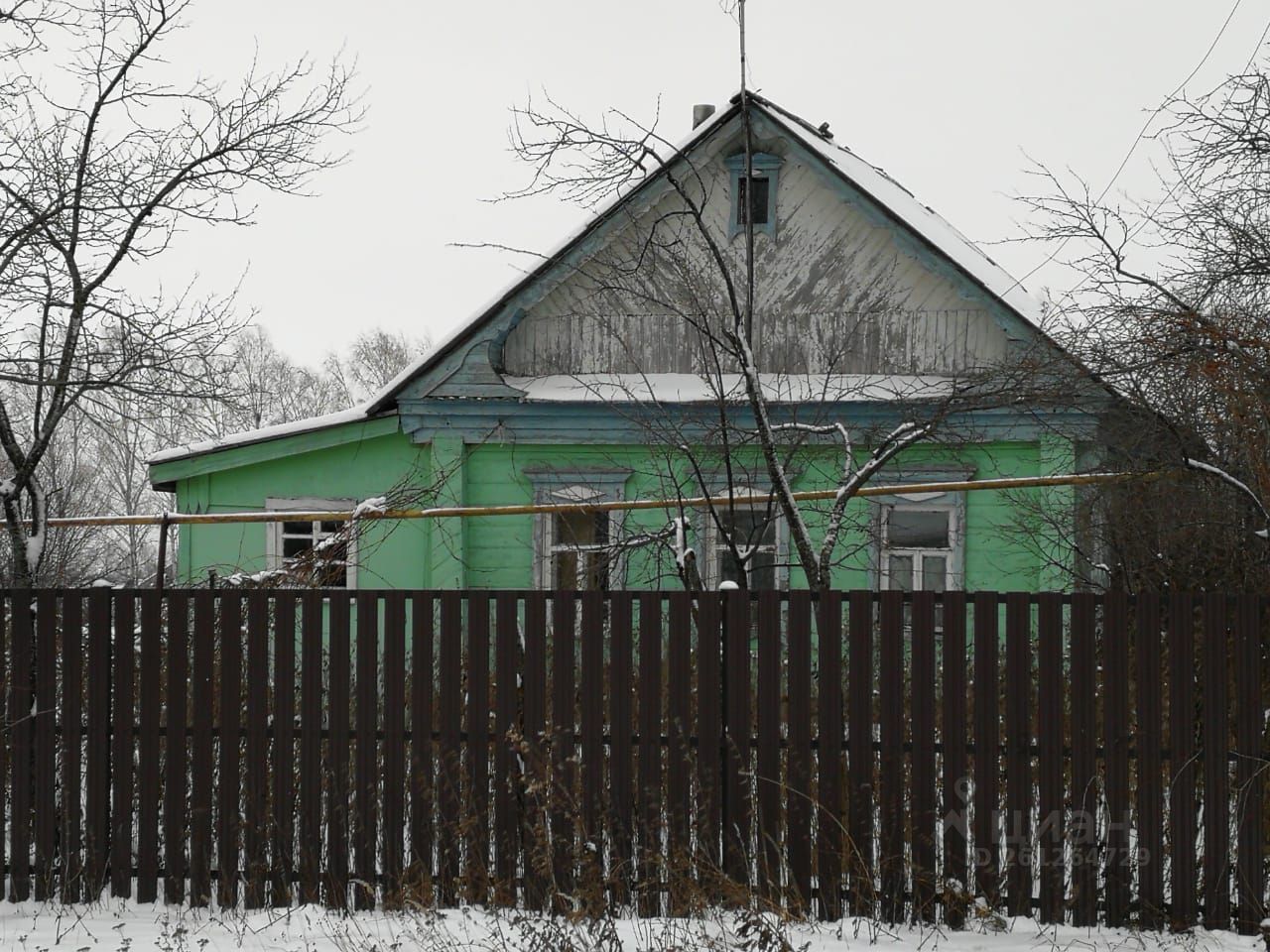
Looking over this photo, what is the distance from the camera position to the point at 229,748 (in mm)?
5512

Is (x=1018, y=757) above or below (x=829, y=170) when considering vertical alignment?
below

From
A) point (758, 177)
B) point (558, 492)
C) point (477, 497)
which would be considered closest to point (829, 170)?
point (758, 177)

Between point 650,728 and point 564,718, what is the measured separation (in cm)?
37

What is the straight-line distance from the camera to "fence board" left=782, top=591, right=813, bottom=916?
5.26m

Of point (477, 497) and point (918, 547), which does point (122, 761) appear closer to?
point (477, 497)

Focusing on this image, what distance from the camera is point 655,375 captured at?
1175cm

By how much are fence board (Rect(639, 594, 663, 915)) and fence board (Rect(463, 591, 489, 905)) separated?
0.66 meters

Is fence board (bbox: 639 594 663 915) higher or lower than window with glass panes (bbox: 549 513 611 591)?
lower

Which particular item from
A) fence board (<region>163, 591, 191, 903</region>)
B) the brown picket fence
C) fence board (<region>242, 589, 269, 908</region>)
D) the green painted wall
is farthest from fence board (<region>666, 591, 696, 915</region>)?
the green painted wall

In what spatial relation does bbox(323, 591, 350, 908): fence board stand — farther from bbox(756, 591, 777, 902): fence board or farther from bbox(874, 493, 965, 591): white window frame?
bbox(874, 493, 965, 591): white window frame

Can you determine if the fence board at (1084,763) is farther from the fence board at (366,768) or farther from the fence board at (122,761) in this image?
the fence board at (122,761)

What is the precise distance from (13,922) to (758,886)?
125 inches

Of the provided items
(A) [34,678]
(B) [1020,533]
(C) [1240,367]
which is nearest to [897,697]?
(C) [1240,367]

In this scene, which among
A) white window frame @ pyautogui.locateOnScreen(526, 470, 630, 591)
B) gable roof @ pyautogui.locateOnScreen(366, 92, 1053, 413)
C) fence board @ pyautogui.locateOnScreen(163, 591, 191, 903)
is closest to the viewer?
fence board @ pyautogui.locateOnScreen(163, 591, 191, 903)
